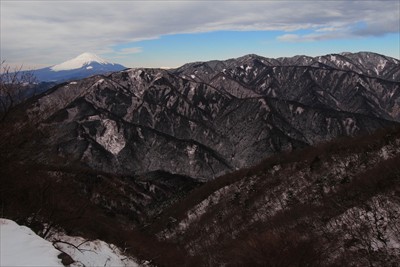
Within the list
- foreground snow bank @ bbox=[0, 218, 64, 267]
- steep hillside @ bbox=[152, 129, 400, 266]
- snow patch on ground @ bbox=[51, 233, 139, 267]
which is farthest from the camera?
steep hillside @ bbox=[152, 129, 400, 266]

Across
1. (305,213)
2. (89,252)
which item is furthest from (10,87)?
(305,213)

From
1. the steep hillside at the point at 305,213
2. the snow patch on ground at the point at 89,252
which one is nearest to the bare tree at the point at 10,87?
the snow patch on ground at the point at 89,252

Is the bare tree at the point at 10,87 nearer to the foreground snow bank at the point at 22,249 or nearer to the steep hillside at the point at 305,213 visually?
the foreground snow bank at the point at 22,249

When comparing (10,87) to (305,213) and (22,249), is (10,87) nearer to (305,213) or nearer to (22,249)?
(22,249)

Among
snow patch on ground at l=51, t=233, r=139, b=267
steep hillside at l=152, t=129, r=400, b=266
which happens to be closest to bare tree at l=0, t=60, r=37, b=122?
snow patch on ground at l=51, t=233, r=139, b=267

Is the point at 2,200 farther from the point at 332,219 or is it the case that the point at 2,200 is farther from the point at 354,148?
the point at 354,148

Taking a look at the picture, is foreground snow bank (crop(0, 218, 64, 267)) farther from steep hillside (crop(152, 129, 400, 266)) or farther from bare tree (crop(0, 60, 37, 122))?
steep hillside (crop(152, 129, 400, 266))

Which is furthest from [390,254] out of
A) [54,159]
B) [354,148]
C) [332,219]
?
[354,148]

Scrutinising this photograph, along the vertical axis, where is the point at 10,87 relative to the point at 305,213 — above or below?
above
